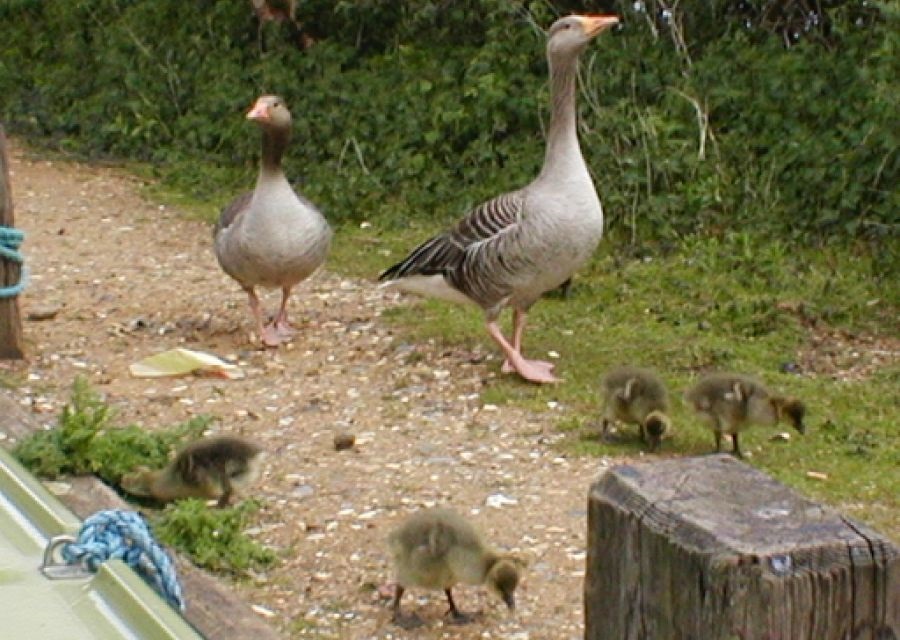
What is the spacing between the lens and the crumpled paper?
8.34m

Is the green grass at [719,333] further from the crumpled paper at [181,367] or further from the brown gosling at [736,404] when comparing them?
the crumpled paper at [181,367]

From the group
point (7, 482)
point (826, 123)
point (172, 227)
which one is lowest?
point (172, 227)

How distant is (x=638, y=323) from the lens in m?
9.20

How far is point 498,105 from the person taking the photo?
1222 centimetres

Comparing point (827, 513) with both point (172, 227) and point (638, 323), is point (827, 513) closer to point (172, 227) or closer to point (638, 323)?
point (638, 323)

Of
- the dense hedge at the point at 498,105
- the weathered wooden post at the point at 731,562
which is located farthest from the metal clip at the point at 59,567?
the dense hedge at the point at 498,105

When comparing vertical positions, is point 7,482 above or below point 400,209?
above

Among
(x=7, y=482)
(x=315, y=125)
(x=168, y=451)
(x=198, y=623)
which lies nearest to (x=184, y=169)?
(x=315, y=125)

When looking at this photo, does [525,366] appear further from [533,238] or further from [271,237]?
[271,237]

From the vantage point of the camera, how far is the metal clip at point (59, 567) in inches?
117

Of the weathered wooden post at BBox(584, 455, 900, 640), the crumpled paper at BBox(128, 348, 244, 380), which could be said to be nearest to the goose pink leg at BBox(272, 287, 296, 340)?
the crumpled paper at BBox(128, 348, 244, 380)

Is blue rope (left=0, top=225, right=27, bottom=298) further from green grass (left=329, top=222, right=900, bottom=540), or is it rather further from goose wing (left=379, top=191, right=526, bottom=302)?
green grass (left=329, top=222, right=900, bottom=540)

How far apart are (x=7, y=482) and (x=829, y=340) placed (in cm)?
612

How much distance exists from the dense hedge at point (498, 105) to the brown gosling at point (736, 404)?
3.35 meters
